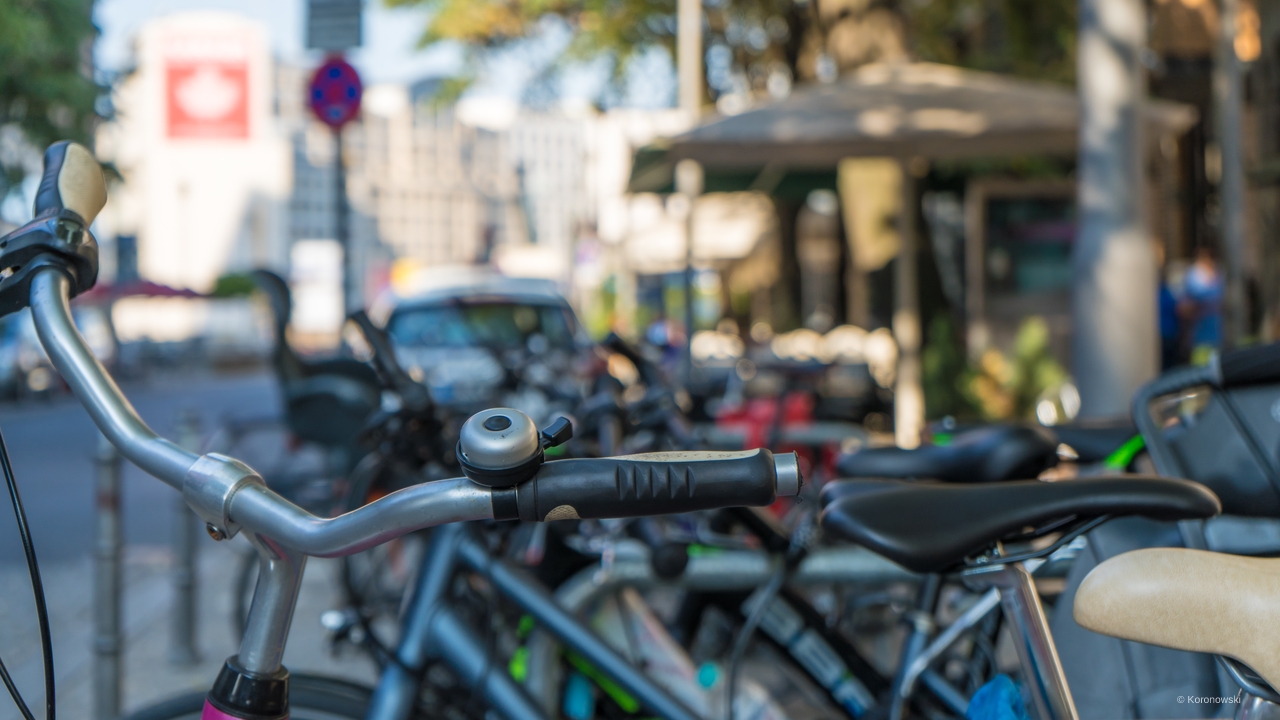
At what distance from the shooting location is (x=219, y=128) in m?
27.0

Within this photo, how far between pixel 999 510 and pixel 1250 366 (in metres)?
0.77

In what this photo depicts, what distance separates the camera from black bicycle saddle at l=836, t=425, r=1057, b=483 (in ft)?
7.55

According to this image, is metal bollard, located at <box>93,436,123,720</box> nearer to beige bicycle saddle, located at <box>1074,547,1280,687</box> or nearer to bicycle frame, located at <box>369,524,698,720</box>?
bicycle frame, located at <box>369,524,698,720</box>

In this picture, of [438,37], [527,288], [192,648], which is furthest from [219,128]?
[192,648]

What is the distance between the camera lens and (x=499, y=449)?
1.05 meters

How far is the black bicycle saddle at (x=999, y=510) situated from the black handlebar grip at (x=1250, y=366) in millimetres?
589

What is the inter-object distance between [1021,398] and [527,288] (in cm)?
375

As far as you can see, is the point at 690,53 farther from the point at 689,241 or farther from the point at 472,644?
the point at 472,644

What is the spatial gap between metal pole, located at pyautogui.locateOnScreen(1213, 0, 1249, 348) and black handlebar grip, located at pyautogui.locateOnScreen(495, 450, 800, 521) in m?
6.53

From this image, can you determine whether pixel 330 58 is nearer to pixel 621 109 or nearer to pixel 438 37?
pixel 438 37

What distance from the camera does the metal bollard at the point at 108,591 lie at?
11.7 ft

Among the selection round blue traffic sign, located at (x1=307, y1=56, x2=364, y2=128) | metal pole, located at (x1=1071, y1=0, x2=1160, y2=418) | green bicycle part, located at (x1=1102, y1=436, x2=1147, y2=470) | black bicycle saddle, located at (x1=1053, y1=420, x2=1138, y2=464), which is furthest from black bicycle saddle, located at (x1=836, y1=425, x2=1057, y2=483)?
round blue traffic sign, located at (x1=307, y1=56, x2=364, y2=128)

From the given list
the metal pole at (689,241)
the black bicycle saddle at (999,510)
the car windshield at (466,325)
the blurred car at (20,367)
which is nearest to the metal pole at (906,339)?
the metal pole at (689,241)

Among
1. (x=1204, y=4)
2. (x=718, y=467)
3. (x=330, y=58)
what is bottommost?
(x=718, y=467)
